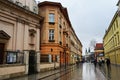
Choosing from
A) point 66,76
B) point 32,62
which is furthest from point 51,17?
point 66,76

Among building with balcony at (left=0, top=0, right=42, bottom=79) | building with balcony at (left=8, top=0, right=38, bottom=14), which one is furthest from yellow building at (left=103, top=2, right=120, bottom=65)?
building with balcony at (left=0, top=0, right=42, bottom=79)

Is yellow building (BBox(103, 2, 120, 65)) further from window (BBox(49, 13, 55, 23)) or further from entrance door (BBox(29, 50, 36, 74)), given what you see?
entrance door (BBox(29, 50, 36, 74))

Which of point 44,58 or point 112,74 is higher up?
point 44,58

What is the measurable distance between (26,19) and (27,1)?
320 centimetres

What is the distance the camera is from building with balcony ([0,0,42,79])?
1784 cm

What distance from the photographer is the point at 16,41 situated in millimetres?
22062

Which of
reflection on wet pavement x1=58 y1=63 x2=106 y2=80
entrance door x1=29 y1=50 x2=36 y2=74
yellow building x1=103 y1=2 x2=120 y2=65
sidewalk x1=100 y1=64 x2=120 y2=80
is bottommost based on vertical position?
reflection on wet pavement x1=58 y1=63 x2=106 y2=80

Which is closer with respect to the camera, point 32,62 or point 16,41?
point 16,41

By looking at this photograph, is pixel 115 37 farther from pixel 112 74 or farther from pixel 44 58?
pixel 112 74

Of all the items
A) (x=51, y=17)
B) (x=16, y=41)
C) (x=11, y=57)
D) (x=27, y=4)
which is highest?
(x=51, y=17)

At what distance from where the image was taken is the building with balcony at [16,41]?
17.8 m

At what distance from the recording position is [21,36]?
23.4m

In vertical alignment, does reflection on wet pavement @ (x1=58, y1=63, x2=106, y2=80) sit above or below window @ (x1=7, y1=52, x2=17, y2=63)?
below

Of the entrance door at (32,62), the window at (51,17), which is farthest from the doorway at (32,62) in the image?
the window at (51,17)
